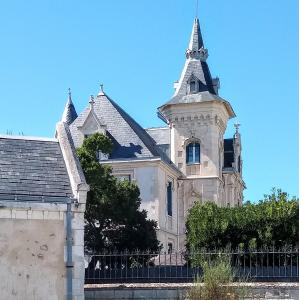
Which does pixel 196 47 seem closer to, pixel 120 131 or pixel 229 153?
pixel 229 153

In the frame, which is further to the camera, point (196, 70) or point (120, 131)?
point (196, 70)

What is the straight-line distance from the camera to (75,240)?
687 inches

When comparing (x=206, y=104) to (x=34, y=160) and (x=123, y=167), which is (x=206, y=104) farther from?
(x=34, y=160)

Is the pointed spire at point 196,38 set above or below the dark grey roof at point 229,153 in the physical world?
above

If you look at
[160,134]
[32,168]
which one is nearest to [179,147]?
[160,134]

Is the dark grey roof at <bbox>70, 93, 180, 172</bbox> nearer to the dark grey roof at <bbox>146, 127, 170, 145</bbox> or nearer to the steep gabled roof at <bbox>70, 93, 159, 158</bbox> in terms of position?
the steep gabled roof at <bbox>70, 93, 159, 158</bbox>

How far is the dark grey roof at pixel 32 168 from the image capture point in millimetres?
18062

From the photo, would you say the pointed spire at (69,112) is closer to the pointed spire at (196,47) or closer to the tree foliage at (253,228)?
the pointed spire at (196,47)

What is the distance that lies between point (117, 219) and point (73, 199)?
489 inches

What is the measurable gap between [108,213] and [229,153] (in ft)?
81.5

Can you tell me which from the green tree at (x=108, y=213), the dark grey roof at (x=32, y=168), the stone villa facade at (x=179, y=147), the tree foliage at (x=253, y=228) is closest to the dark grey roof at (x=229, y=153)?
the stone villa facade at (x=179, y=147)

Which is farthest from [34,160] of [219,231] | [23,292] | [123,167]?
[123,167]

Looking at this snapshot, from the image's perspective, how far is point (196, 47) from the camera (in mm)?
52594

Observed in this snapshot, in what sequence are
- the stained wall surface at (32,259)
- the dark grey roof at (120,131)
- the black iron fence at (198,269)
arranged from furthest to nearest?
the dark grey roof at (120,131)
the black iron fence at (198,269)
the stained wall surface at (32,259)
